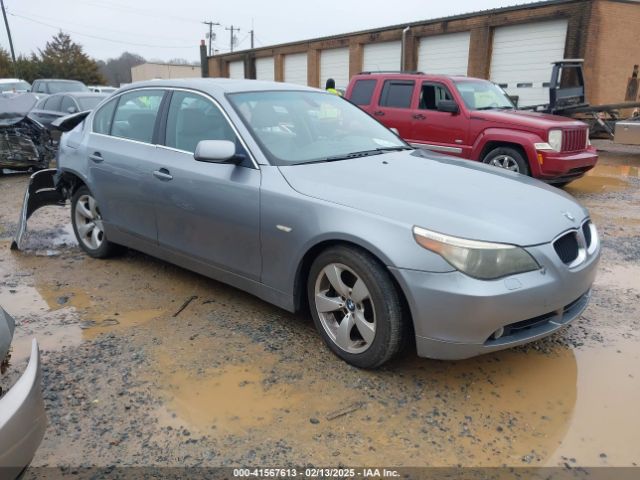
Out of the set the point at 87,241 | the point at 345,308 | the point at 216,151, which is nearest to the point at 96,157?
the point at 87,241

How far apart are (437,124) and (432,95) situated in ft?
1.83

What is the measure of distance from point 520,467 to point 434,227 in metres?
1.22

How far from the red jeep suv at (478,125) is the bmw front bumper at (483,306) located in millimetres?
5446

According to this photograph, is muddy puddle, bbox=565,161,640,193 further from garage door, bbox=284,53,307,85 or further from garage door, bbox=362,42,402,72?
garage door, bbox=284,53,307,85

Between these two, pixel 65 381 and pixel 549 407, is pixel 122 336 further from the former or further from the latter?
pixel 549 407

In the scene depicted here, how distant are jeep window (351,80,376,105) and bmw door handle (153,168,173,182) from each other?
6324mm

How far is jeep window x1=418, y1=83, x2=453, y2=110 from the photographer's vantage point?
28.6 feet

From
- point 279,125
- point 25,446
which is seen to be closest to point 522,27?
point 279,125

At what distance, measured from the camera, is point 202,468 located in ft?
8.00

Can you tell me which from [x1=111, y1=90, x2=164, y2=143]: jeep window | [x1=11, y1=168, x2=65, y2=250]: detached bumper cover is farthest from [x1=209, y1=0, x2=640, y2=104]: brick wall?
[x1=11, y1=168, x2=65, y2=250]: detached bumper cover

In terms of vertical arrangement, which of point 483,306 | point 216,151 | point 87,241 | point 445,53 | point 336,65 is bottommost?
point 87,241

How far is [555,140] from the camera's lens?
25.7 ft

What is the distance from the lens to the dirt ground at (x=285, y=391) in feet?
8.37

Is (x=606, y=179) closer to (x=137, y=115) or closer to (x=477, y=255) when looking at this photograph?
(x=477, y=255)
